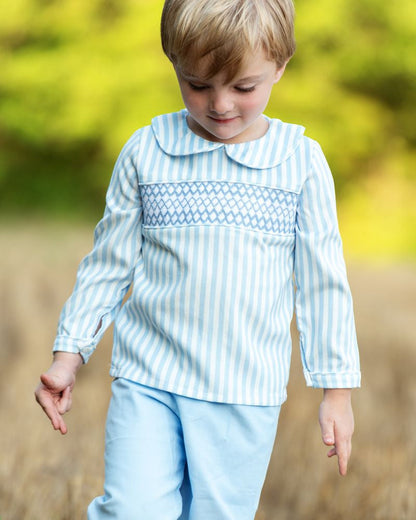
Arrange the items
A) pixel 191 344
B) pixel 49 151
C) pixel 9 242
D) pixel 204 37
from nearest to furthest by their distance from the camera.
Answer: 1. pixel 204 37
2. pixel 191 344
3. pixel 9 242
4. pixel 49 151

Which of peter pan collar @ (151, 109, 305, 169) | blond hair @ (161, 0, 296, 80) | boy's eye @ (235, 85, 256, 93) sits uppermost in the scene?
blond hair @ (161, 0, 296, 80)

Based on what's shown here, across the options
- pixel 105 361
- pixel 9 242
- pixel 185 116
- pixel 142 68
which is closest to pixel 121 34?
pixel 142 68

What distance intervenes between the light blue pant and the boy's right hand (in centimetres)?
9

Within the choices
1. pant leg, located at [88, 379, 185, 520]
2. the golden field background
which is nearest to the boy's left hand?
pant leg, located at [88, 379, 185, 520]

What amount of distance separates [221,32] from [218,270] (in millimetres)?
445

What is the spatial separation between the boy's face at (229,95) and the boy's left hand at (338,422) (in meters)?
0.55

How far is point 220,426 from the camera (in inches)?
67.9

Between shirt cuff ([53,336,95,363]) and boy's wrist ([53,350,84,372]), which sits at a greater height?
shirt cuff ([53,336,95,363])

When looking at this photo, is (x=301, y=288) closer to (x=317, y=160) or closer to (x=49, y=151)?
(x=317, y=160)

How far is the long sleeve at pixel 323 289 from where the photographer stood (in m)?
1.76

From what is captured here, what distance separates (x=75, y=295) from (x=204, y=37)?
594 mm

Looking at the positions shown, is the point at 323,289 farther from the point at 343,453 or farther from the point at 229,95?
the point at 229,95

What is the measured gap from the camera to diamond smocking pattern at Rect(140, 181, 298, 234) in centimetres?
172

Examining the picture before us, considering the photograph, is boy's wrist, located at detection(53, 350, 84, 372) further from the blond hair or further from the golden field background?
the golden field background
